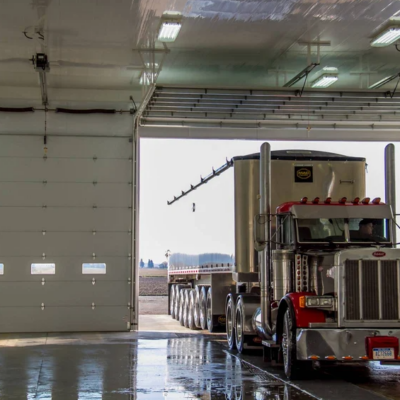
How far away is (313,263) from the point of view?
36.8ft

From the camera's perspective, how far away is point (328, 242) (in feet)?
38.1

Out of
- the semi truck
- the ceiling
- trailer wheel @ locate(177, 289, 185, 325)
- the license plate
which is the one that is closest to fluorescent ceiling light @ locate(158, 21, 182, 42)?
the ceiling

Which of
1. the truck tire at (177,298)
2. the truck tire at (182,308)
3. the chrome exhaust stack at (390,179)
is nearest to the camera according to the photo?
the chrome exhaust stack at (390,179)

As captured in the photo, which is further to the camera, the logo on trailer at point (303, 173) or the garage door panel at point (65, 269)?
the garage door panel at point (65, 269)

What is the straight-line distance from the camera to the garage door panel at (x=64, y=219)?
20.5m

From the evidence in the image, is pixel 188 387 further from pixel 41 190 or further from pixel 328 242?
pixel 41 190

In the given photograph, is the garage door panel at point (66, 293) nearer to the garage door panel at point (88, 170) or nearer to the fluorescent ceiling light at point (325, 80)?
the garage door panel at point (88, 170)

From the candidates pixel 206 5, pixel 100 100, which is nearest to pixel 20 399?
pixel 206 5

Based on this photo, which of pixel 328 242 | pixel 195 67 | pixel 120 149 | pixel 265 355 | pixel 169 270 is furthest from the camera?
pixel 169 270

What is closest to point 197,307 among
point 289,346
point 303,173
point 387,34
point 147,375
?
point 303,173

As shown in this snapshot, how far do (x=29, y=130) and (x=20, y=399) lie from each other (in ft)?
43.0

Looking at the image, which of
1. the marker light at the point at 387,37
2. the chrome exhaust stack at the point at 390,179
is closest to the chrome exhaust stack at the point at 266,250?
the chrome exhaust stack at the point at 390,179

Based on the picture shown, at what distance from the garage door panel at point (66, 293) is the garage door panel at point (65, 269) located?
13cm

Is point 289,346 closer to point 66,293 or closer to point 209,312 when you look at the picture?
point 209,312
